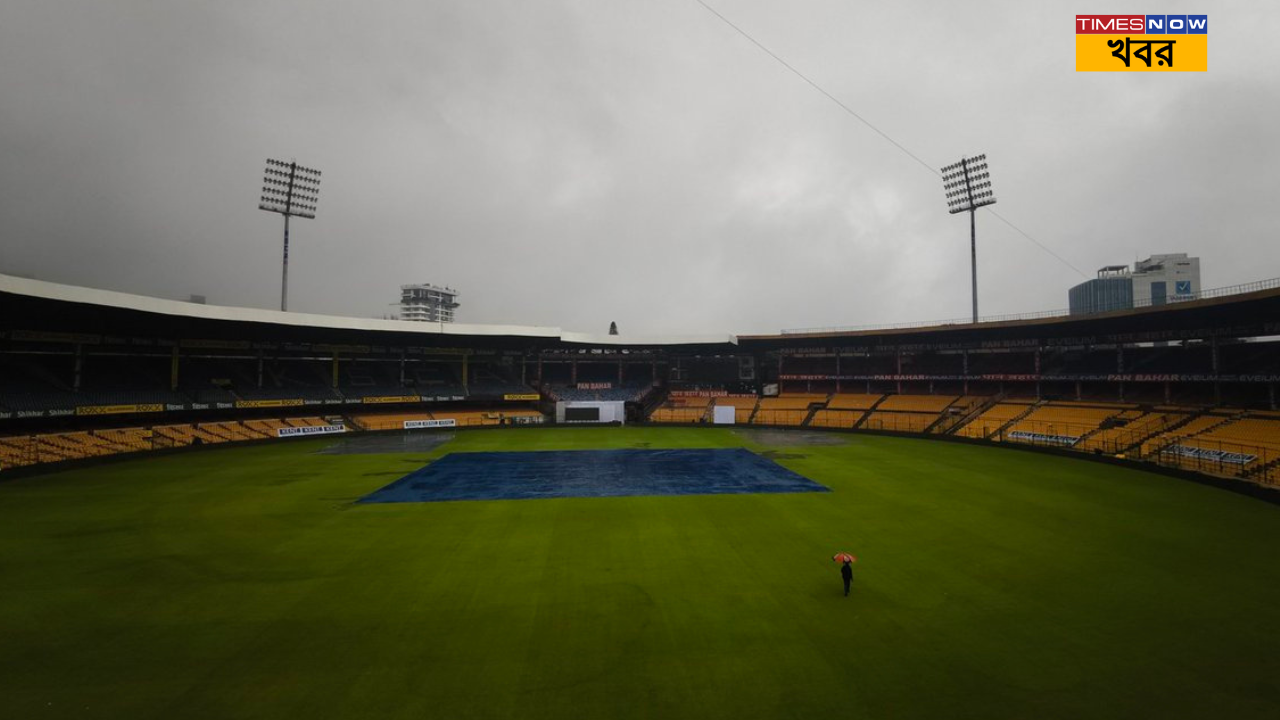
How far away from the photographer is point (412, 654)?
927 cm

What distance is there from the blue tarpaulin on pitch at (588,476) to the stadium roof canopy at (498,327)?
17544 mm

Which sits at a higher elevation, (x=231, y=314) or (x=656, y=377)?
(x=231, y=314)

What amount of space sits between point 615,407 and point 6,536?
43.5 m

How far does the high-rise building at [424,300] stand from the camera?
188 meters

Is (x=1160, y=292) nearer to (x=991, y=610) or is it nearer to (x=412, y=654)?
(x=991, y=610)

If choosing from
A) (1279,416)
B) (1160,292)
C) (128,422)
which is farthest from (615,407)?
(1160,292)

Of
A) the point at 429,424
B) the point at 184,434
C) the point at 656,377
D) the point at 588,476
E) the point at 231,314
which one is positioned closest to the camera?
the point at 588,476

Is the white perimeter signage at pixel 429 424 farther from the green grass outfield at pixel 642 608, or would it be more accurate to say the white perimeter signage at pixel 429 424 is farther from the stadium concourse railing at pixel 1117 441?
the stadium concourse railing at pixel 1117 441

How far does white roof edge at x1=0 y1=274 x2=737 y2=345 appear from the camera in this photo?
82.9 feet

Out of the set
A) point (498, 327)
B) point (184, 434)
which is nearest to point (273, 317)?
point (184, 434)

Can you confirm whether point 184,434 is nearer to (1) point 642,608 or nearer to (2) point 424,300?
(1) point 642,608

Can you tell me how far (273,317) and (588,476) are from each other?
28.5 m

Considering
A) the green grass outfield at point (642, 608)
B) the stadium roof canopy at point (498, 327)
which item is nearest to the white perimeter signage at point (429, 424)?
the stadium roof canopy at point (498, 327)

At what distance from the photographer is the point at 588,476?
26.7 metres
